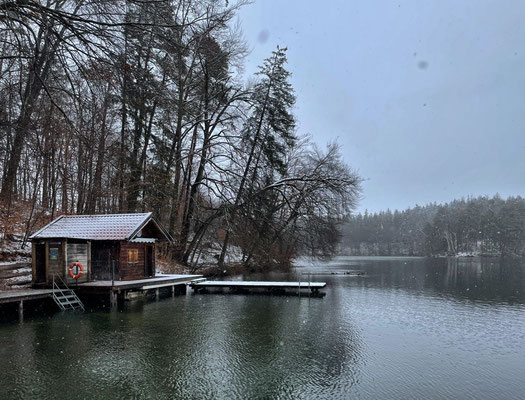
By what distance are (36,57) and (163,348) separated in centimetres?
683

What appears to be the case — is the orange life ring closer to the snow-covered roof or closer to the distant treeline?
the snow-covered roof

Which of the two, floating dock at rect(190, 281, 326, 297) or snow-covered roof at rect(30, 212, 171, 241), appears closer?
snow-covered roof at rect(30, 212, 171, 241)

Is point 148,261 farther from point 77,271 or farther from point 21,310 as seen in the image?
point 21,310

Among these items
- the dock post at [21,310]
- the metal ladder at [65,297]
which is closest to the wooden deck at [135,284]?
the metal ladder at [65,297]

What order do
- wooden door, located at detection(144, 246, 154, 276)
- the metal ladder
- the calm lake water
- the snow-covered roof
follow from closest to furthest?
the calm lake water
the metal ladder
the snow-covered roof
wooden door, located at detection(144, 246, 154, 276)

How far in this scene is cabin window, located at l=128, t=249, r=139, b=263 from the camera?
57.4 feet

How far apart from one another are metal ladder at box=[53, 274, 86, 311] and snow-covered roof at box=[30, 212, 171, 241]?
6.10ft

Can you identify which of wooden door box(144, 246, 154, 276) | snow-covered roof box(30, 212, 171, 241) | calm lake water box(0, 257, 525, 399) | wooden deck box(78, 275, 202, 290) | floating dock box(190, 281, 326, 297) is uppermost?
snow-covered roof box(30, 212, 171, 241)

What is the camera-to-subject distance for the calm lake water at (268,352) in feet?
23.2

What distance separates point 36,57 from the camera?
5.55 m

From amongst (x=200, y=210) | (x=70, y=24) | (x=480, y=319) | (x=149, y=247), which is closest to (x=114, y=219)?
(x=149, y=247)

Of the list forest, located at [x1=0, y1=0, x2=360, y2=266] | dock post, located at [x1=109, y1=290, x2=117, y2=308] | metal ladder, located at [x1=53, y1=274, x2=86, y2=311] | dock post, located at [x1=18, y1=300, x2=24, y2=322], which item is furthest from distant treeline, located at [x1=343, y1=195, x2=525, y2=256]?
dock post, located at [x1=18, y1=300, x2=24, y2=322]


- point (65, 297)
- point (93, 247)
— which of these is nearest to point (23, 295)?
point (65, 297)

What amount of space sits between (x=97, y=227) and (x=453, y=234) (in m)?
76.0
